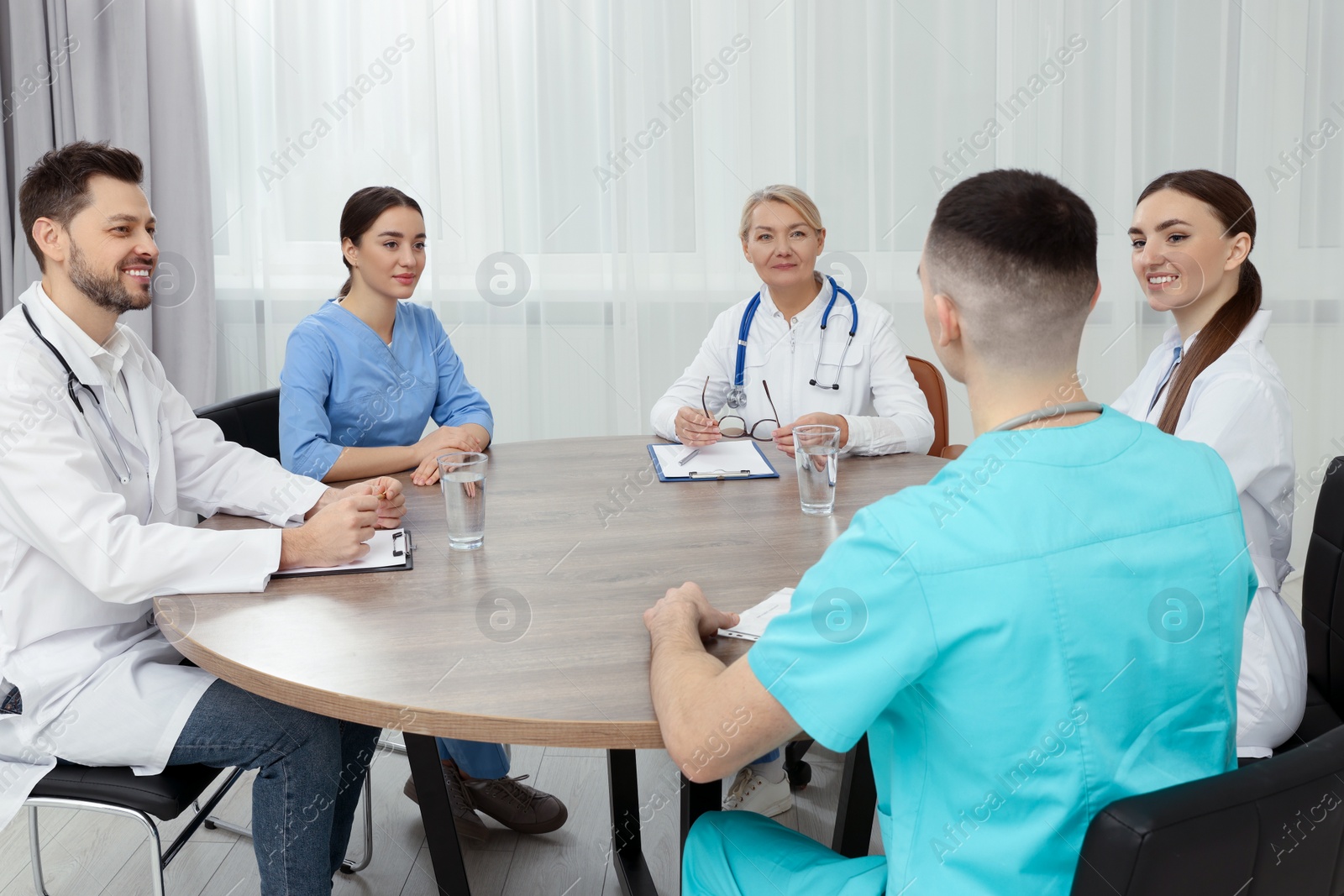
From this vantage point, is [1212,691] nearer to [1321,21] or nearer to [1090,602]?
[1090,602]

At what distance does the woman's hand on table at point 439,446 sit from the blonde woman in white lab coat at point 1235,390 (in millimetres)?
1386

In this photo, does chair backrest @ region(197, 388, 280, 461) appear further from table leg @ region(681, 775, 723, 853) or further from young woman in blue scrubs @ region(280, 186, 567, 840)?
table leg @ region(681, 775, 723, 853)

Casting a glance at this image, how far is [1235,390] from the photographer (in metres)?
1.63


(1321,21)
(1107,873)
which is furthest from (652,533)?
(1321,21)

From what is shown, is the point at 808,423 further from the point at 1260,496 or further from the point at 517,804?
the point at 517,804

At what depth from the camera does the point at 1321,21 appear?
3.55 metres

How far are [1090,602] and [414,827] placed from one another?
5.84 ft

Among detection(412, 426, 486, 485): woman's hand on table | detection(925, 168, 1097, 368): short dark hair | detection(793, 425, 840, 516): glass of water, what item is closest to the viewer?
detection(925, 168, 1097, 368): short dark hair

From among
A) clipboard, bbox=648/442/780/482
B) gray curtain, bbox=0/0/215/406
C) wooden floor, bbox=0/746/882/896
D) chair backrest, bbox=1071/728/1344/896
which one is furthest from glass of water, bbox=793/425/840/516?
gray curtain, bbox=0/0/215/406

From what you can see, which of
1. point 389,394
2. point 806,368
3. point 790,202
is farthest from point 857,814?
point 790,202

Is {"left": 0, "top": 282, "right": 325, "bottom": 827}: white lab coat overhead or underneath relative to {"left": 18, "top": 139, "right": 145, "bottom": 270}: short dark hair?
underneath

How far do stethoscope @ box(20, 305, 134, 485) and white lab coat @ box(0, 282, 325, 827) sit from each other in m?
0.01

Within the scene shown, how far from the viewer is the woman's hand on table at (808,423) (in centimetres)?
215

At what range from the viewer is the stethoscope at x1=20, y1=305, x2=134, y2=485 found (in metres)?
1.61
